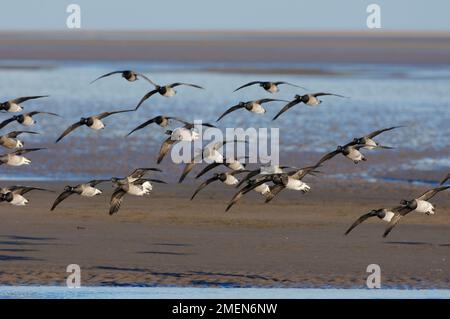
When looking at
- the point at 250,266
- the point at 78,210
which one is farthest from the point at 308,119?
the point at 250,266

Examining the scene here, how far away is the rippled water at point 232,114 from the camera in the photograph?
40875mm

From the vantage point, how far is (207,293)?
918 inches

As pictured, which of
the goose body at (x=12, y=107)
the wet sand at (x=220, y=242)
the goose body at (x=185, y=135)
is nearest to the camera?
the wet sand at (x=220, y=242)

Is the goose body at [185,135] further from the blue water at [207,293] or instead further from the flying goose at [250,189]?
the blue water at [207,293]

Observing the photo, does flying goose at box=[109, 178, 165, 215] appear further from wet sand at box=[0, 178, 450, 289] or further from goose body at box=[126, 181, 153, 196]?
wet sand at box=[0, 178, 450, 289]

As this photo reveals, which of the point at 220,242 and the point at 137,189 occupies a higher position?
the point at 137,189

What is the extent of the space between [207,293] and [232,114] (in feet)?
98.1

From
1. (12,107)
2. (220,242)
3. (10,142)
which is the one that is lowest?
(220,242)

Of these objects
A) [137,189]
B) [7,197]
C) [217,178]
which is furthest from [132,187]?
[7,197]

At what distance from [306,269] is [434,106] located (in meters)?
33.5

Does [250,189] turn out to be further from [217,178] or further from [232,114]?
[232,114]

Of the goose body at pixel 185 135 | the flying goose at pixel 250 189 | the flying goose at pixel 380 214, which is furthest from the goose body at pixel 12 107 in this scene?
the flying goose at pixel 380 214

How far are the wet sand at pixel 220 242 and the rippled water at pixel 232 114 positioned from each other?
5.93 metres

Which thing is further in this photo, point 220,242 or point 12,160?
point 12,160
